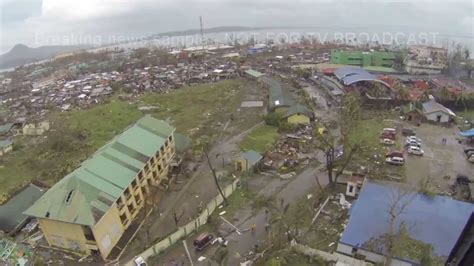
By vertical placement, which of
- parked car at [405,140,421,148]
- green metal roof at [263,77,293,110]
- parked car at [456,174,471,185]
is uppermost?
green metal roof at [263,77,293,110]

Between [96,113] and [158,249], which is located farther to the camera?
[96,113]

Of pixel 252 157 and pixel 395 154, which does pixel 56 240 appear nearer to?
pixel 252 157

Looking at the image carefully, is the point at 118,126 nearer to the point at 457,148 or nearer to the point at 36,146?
the point at 36,146

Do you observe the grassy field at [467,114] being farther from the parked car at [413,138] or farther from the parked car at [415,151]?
the parked car at [415,151]

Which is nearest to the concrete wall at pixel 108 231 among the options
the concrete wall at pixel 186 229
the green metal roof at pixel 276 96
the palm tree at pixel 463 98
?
the concrete wall at pixel 186 229

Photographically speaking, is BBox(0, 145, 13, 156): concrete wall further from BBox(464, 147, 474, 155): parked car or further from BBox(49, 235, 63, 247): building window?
BBox(464, 147, 474, 155): parked car

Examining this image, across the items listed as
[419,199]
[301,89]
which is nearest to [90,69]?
[301,89]

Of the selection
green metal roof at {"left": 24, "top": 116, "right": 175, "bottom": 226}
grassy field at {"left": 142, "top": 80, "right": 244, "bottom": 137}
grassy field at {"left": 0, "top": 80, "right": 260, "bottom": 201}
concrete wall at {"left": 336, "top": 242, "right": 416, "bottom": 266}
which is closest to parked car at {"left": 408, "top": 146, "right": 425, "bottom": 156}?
concrete wall at {"left": 336, "top": 242, "right": 416, "bottom": 266}
